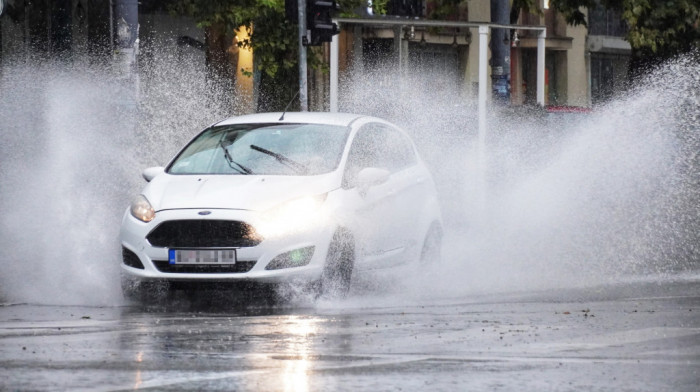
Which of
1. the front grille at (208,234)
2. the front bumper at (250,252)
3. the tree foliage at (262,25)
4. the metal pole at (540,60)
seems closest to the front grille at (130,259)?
the front bumper at (250,252)

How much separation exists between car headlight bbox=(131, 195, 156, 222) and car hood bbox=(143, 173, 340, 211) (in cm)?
4

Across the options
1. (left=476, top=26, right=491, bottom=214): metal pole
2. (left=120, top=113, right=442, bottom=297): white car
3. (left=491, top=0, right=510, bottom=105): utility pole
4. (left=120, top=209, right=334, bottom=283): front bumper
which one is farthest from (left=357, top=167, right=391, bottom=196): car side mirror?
(left=491, top=0, right=510, bottom=105): utility pole

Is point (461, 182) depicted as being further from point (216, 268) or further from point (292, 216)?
point (216, 268)

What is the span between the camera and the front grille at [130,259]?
13.8 metres

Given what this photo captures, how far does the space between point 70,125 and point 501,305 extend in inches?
346

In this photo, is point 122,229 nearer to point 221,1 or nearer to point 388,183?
point 388,183

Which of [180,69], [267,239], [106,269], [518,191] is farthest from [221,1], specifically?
[267,239]

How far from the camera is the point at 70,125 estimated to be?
20969 mm

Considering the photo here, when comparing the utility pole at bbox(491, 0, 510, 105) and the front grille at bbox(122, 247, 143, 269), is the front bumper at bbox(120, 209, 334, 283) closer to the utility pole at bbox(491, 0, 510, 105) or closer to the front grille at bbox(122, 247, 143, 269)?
the front grille at bbox(122, 247, 143, 269)

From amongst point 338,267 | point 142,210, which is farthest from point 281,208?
point 142,210

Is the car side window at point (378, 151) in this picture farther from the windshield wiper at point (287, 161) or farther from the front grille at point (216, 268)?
the front grille at point (216, 268)

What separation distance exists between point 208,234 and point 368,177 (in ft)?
5.25

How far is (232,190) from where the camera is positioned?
13.9 m

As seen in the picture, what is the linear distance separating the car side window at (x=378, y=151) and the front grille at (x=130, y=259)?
68.3 inches
